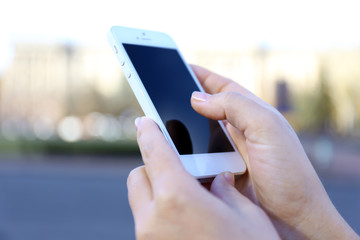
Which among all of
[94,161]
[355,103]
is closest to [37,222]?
[94,161]

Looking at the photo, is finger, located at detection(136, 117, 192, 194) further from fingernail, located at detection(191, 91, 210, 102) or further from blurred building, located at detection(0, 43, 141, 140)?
blurred building, located at detection(0, 43, 141, 140)

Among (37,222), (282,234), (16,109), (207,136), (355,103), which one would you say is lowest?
(16,109)

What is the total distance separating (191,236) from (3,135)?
18290mm

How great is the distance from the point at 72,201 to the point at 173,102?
6.91m

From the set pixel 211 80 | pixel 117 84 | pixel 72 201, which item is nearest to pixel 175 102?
pixel 211 80

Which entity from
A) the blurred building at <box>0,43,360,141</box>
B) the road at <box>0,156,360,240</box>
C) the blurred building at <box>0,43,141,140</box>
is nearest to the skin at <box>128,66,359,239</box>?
the road at <box>0,156,360,240</box>

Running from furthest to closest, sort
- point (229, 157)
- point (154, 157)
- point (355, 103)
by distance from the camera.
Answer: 1. point (355, 103)
2. point (229, 157)
3. point (154, 157)

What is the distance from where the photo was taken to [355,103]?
30.2m

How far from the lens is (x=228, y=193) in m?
1.33

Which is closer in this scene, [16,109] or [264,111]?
[264,111]

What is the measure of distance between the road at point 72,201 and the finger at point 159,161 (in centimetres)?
513

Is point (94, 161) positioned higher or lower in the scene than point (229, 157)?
lower

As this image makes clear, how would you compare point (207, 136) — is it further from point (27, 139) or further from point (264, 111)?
point (27, 139)

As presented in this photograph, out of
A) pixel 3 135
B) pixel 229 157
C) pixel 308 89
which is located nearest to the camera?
pixel 229 157
